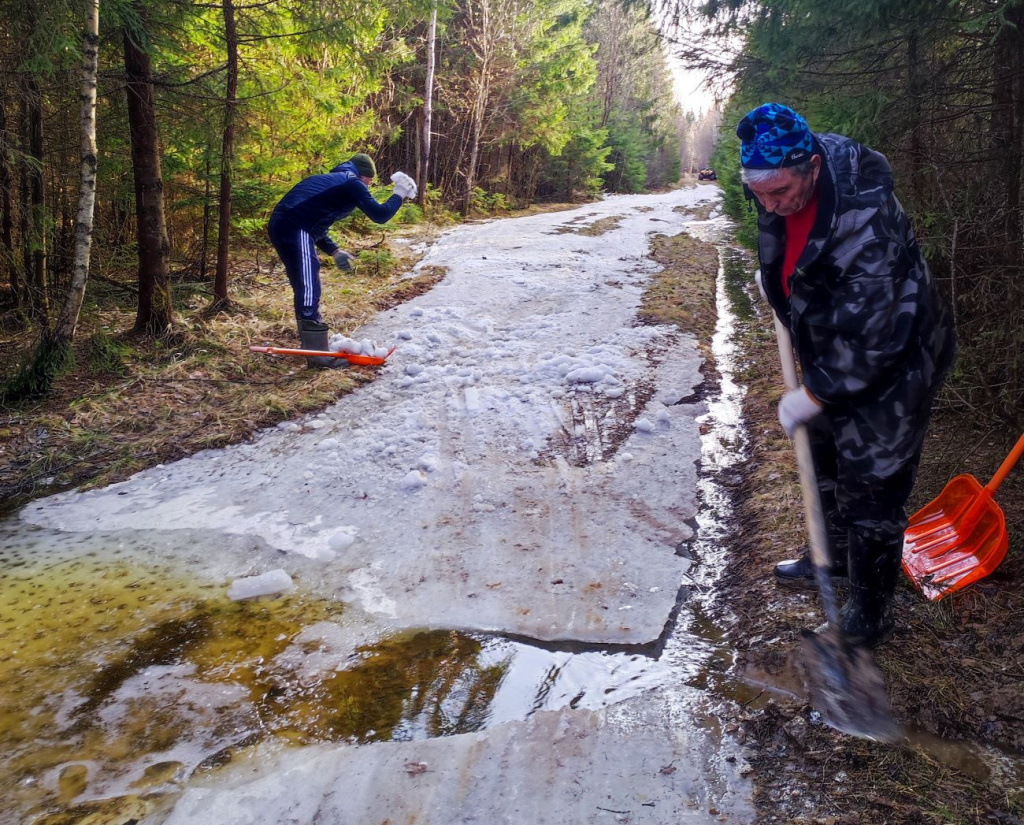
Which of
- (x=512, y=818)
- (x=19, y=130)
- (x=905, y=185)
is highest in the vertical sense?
(x=19, y=130)

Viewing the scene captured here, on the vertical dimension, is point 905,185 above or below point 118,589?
above

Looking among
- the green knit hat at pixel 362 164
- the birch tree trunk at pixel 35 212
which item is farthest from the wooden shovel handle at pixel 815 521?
the birch tree trunk at pixel 35 212

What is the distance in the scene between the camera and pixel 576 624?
10.5 ft

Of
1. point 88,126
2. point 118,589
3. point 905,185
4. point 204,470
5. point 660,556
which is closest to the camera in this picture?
point 118,589

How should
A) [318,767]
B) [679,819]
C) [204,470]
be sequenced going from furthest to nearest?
[204,470] < [318,767] < [679,819]

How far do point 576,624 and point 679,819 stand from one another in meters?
1.10

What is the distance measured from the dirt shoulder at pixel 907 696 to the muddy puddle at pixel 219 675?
0.19 m

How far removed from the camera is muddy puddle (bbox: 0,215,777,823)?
96.9 inches

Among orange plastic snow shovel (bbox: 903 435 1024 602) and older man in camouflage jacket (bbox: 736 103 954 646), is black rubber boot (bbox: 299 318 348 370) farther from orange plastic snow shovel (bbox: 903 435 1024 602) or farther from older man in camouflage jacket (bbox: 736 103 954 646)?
orange plastic snow shovel (bbox: 903 435 1024 602)

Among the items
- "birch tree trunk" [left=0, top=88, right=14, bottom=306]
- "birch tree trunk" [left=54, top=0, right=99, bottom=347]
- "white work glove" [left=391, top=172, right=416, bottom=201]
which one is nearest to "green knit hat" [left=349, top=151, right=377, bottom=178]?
"white work glove" [left=391, top=172, right=416, bottom=201]

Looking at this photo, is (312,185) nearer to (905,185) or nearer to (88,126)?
(88,126)

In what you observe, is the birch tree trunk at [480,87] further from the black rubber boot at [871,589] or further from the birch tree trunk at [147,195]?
the black rubber boot at [871,589]

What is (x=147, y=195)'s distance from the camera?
6.61 meters

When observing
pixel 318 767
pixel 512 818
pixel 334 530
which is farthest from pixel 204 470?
pixel 512 818
